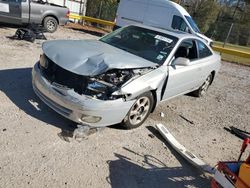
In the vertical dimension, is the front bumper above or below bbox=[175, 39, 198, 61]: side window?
below

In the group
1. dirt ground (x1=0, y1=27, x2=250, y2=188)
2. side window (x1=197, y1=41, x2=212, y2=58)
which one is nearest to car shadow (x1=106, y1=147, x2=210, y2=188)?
dirt ground (x1=0, y1=27, x2=250, y2=188)

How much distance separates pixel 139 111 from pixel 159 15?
35.4 ft

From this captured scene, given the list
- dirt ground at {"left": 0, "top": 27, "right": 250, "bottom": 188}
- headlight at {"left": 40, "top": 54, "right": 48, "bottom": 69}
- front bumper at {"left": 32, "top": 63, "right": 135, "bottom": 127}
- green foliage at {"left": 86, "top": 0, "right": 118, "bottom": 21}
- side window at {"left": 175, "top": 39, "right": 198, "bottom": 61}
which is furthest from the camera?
green foliage at {"left": 86, "top": 0, "right": 118, "bottom": 21}

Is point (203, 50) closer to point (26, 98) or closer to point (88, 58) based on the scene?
point (88, 58)

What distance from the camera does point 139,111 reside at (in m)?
4.84

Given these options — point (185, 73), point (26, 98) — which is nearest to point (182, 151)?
point (185, 73)

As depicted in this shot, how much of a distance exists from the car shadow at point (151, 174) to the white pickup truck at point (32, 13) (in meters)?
9.47

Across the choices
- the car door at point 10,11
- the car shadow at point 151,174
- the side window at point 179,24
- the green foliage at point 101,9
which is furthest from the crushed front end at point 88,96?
the green foliage at point 101,9

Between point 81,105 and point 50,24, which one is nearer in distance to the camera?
point 81,105

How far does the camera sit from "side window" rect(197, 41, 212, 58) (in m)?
6.51

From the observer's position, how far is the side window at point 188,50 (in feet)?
18.8

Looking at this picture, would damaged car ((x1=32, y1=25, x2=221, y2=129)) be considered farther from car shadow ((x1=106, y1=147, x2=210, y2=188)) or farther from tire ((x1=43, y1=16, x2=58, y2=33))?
tire ((x1=43, y1=16, x2=58, y2=33))

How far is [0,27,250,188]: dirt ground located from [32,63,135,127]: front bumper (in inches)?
11.4

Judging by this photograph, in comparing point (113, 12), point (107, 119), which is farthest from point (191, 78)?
point (113, 12)
